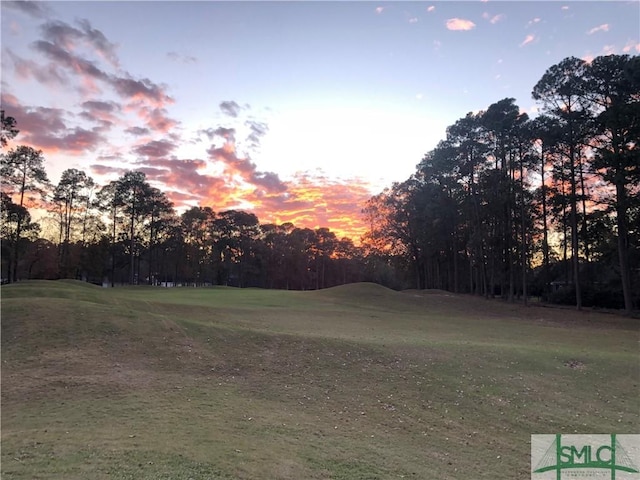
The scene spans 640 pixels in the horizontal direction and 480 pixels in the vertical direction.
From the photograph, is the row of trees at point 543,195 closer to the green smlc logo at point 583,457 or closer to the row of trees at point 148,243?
the green smlc logo at point 583,457

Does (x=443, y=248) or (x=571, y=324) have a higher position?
(x=443, y=248)

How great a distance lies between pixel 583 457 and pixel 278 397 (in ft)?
20.2

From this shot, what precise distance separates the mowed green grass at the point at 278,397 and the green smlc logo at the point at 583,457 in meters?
0.42

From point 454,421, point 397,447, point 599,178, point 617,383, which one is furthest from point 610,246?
point 397,447

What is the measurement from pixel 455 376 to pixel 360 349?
10.2 feet

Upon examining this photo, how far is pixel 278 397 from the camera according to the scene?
9938mm

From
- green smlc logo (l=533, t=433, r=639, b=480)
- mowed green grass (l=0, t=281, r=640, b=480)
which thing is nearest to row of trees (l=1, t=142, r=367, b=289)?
mowed green grass (l=0, t=281, r=640, b=480)

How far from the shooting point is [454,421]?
→ 913 centimetres

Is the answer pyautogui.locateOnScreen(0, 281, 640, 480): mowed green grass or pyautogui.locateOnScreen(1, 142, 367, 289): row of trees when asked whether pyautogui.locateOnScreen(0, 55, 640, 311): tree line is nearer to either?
pyautogui.locateOnScreen(1, 142, 367, 289): row of trees

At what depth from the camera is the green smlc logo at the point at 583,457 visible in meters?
7.18

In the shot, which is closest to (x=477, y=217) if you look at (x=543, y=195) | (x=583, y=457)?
(x=543, y=195)

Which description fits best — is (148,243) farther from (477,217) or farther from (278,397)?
(278,397)

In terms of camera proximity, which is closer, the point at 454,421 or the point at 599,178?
the point at 454,421

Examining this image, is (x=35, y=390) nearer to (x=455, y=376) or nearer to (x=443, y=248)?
(x=455, y=376)
